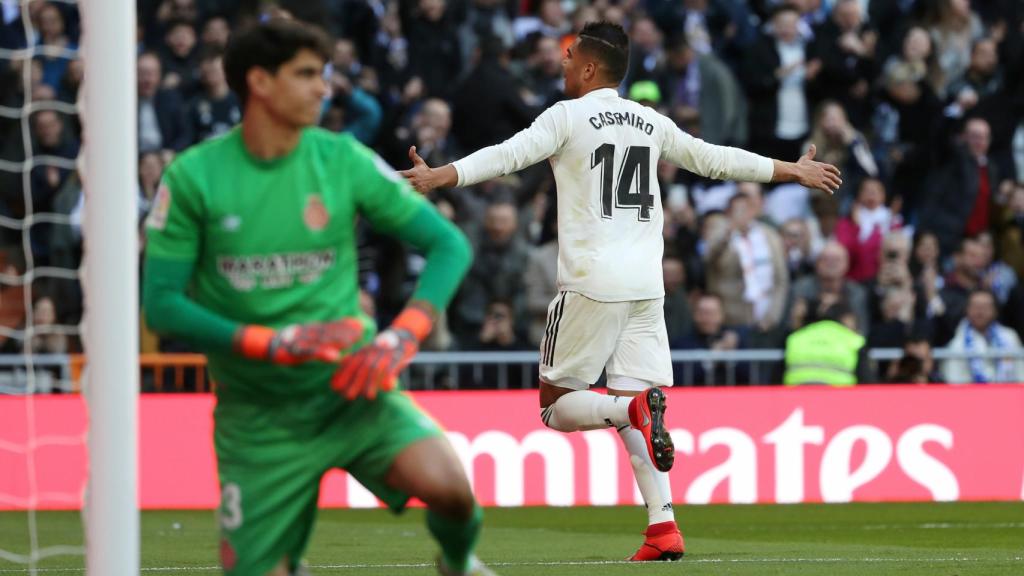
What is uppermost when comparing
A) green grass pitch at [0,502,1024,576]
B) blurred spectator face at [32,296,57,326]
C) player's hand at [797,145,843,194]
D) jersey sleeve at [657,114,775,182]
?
jersey sleeve at [657,114,775,182]

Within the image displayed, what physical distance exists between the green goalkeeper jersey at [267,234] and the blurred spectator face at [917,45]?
12.9 meters

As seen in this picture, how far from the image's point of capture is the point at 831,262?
1541 cm

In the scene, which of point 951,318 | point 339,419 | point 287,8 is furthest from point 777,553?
point 287,8

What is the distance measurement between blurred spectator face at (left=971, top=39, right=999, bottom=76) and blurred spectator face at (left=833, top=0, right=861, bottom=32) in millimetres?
1154

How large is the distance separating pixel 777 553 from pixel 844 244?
24.3ft

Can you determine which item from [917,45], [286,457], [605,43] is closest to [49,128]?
[917,45]

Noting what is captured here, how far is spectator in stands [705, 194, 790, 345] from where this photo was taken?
1574 centimetres

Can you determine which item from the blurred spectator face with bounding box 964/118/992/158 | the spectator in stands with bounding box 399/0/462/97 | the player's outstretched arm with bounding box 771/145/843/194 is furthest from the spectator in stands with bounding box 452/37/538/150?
the player's outstretched arm with bounding box 771/145/843/194

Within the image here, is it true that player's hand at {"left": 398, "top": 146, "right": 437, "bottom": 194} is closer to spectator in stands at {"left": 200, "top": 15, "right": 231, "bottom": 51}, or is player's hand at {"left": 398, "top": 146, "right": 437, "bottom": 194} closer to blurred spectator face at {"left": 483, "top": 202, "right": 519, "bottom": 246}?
blurred spectator face at {"left": 483, "top": 202, "right": 519, "bottom": 246}

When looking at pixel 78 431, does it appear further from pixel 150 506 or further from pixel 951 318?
pixel 951 318

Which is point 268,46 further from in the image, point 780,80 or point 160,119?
point 780,80

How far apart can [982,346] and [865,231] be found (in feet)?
5.10

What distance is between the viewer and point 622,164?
8.49 m

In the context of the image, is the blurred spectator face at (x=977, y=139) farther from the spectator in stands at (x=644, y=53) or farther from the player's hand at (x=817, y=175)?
the player's hand at (x=817, y=175)
